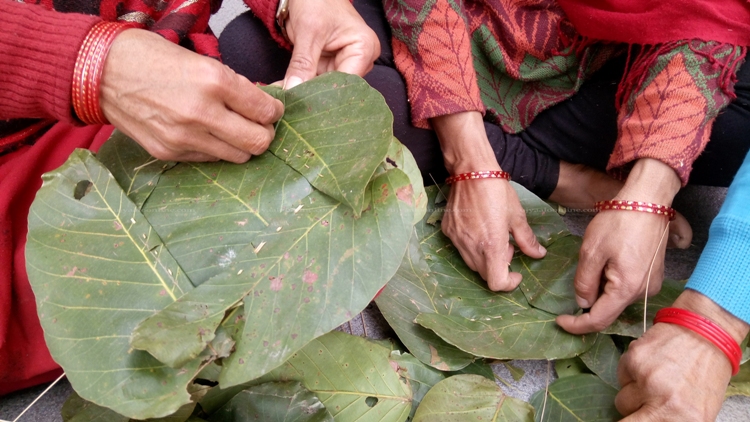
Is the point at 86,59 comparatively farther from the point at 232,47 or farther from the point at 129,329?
the point at 232,47

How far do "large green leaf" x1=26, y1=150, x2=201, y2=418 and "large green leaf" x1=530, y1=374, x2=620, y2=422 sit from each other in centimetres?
51

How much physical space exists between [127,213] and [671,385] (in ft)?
2.00

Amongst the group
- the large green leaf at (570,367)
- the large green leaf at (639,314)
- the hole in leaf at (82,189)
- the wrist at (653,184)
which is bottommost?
the large green leaf at (570,367)

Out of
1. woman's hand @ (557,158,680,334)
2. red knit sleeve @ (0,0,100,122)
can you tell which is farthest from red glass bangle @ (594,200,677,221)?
red knit sleeve @ (0,0,100,122)

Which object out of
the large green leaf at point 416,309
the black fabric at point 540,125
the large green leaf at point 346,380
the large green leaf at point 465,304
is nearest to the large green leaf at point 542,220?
the large green leaf at point 465,304

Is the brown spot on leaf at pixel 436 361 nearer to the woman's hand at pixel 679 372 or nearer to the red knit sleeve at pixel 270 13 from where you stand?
the woman's hand at pixel 679 372

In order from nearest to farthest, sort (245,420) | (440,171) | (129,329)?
(129,329) < (245,420) < (440,171)

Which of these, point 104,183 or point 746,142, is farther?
point 746,142

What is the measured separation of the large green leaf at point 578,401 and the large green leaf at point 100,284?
0.51 meters

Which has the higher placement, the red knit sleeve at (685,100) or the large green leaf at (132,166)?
the red knit sleeve at (685,100)

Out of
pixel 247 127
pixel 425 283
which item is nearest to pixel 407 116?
pixel 425 283

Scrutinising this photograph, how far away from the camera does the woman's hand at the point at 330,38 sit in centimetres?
64

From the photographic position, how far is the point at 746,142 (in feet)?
2.62

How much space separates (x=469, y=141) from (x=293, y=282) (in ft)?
1.54
